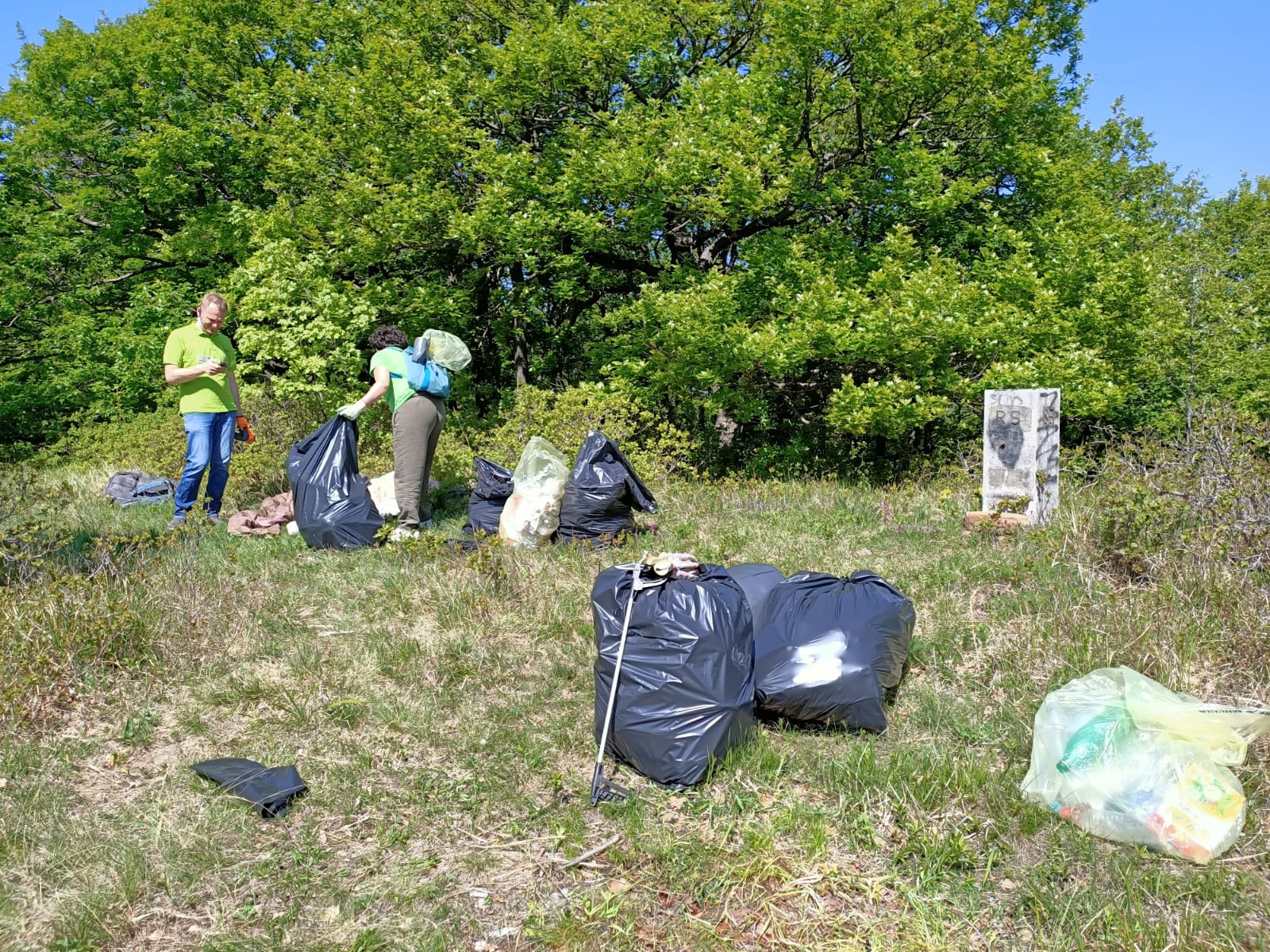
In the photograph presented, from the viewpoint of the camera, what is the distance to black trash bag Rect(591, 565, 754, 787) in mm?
3004

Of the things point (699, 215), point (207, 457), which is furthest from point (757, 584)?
point (699, 215)

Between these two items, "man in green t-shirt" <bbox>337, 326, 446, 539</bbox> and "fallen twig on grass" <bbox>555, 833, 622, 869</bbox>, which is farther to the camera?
"man in green t-shirt" <bbox>337, 326, 446, 539</bbox>

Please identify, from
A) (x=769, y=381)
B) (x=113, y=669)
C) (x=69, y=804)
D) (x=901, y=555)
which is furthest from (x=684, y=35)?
(x=69, y=804)

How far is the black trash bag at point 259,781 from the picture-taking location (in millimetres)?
2895

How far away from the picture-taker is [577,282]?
36.3 feet

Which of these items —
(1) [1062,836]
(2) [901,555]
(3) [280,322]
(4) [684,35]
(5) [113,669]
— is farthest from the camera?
(4) [684,35]

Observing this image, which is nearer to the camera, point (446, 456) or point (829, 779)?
point (829, 779)

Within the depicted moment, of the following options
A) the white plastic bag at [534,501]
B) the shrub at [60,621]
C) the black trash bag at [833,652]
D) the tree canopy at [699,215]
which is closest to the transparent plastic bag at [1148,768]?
the black trash bag at [833,652]

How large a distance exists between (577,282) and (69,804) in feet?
29.6

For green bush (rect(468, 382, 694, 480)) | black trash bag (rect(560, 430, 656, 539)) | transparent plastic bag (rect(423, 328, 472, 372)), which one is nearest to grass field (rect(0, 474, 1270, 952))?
black trash bag (rect(560, 430, 656, 539))

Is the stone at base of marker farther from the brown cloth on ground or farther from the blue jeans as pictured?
the blue jeans

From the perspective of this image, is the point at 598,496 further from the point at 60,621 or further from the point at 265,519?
the point at 60,621

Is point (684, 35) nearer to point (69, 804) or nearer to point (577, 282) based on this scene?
point (577, 282)

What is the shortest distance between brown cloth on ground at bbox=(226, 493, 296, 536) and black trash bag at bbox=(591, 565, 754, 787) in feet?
12.1
